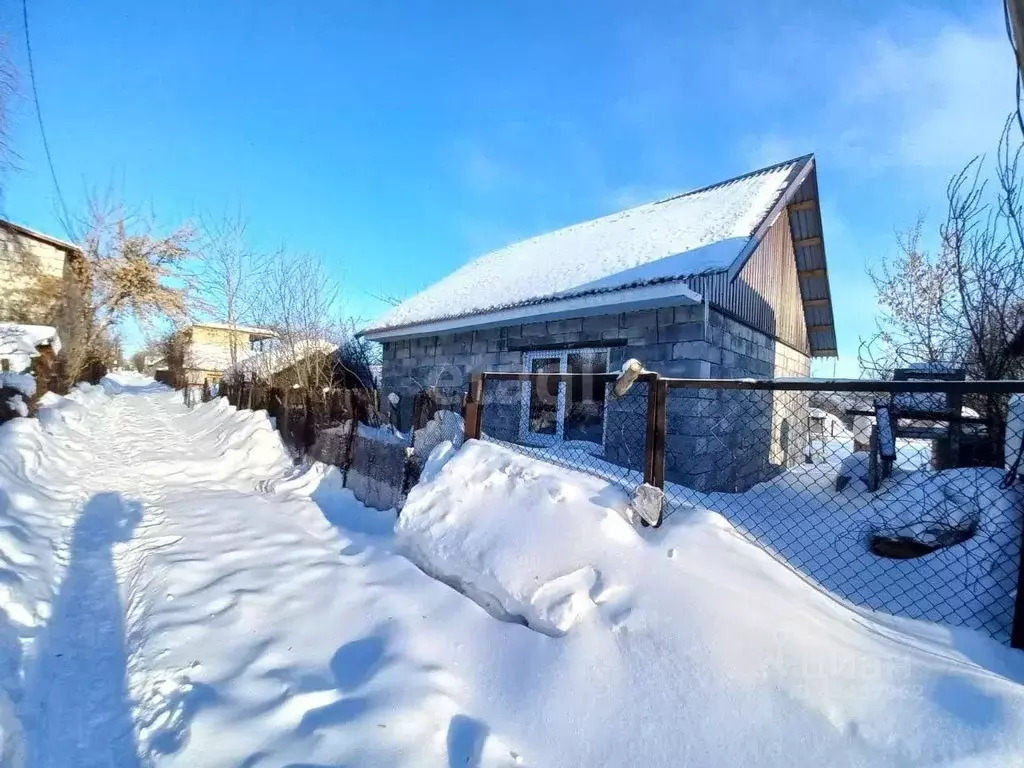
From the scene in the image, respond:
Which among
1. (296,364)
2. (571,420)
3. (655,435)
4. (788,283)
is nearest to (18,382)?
(296,364)

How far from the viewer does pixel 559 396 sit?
6.57m

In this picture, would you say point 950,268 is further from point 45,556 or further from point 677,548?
point 45,556

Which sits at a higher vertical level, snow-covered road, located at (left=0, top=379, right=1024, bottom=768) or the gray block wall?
the gray block wall

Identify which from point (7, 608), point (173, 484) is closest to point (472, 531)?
point (7, 608)

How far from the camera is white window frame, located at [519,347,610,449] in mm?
6382

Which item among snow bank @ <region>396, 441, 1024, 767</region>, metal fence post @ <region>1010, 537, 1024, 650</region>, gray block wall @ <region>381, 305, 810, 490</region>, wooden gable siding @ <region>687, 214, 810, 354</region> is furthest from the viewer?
gray block wall @ <region>381, 305, 810, 490</region>

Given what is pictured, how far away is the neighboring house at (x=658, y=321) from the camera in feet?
17.7

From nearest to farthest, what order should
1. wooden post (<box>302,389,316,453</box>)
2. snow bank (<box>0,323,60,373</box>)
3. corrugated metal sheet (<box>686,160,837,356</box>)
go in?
corrugated metal sheet (<box>686,160,837,356</box>), wooden post (<box>302,389,316,453</box>), snow bank (<box>0,323,60,373</box>)

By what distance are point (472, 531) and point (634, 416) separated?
3.43m

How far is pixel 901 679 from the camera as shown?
166cm

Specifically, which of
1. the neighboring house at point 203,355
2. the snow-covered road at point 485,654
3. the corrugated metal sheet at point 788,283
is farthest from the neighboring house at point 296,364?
the neighboring house at point 203,355

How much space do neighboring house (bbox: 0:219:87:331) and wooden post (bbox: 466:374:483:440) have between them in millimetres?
15755

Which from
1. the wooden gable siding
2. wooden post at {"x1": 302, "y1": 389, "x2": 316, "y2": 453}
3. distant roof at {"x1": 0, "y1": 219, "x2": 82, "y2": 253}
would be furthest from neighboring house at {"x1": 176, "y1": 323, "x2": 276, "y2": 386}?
the wooden gable siding

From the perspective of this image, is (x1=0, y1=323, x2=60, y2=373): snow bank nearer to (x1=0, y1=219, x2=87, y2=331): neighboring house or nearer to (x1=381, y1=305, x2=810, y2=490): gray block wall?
(x1=0, y1=219, x2=87, y2=331): neighboring house
